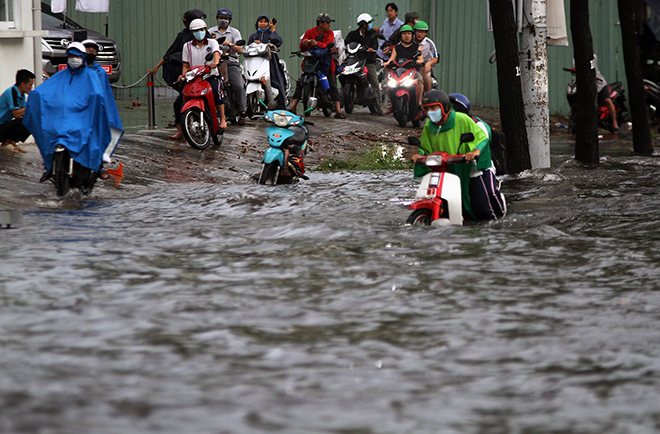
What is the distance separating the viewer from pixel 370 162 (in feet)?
51.2

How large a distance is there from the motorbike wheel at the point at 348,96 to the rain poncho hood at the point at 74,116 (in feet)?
36.4

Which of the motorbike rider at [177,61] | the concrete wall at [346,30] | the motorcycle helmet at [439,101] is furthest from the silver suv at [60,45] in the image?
the motorcycle helmet at [439,101]

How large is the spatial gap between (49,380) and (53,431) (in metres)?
0.66

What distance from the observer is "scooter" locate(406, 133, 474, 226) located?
8492 millimetres

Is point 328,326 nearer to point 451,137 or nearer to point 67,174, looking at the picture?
point 451,137

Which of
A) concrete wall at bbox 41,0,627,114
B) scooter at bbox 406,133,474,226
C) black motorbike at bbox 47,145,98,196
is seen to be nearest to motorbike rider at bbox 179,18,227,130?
black motorbike at bbox 47,145,98,196

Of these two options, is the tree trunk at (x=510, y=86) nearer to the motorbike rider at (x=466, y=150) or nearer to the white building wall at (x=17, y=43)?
the motorbike rider at (x=466, y=150)

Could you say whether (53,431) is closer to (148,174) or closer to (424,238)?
(424,238)

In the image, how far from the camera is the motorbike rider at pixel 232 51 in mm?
17156

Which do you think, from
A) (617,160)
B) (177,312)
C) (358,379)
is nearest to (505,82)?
(617,160)

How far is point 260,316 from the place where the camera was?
5375 mm

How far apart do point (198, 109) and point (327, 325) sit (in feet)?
33.2

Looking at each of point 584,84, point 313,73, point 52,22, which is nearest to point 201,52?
point 313,73

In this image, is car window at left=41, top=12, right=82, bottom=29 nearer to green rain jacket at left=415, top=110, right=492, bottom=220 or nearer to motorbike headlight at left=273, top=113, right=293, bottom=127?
motorbike headlight at left=273, top=113, right=293, bottom=127
